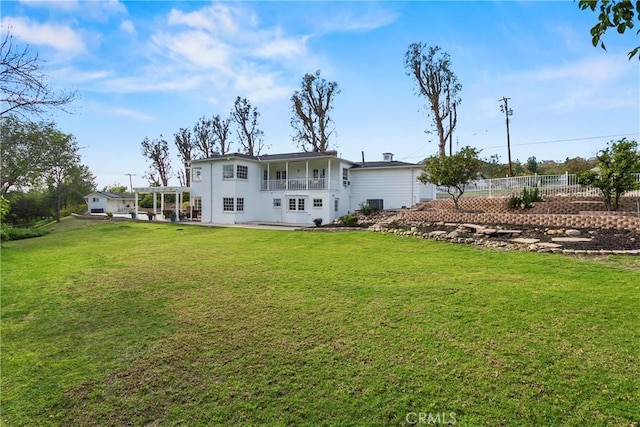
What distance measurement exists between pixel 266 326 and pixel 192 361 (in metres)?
1.05

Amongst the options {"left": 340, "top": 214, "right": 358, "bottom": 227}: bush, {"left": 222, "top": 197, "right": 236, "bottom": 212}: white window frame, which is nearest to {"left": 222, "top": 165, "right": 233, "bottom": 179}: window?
{"left": 222, "top": 197, "right": 236, "bottom": 212}: white window frame

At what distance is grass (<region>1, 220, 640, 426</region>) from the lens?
2.76 meters

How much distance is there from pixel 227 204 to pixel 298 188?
5.59m

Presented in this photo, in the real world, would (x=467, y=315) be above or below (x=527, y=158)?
below

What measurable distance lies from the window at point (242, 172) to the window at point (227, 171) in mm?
566

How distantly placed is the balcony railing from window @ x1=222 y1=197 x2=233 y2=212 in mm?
2798

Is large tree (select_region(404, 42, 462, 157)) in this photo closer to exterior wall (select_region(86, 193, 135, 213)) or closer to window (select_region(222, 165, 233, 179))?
window (select_region(222, 165, 233, 179))

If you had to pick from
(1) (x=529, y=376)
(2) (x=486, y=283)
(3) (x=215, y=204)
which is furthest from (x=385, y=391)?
(3) (x=215, y=204)

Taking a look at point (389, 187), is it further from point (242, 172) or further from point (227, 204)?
point (227, 204)

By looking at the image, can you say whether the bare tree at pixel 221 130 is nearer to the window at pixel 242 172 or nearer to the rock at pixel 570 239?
the window at pixel 242 172

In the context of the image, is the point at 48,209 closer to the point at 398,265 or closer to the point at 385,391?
the point at 398,265

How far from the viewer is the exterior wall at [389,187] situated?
24.0 m

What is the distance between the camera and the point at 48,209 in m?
42.8

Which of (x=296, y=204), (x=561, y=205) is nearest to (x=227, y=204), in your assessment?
(x=296, y=204)
